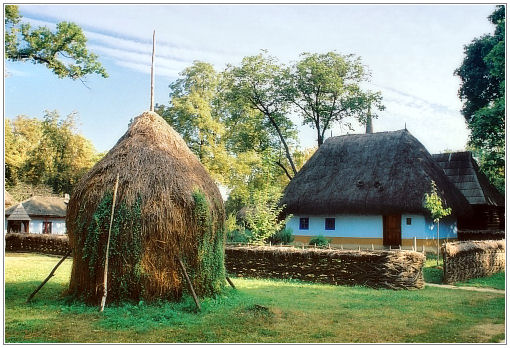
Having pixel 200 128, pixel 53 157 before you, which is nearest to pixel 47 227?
pixel 53 157

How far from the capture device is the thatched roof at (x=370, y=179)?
79.3ft

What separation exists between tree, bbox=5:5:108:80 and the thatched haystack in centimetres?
617

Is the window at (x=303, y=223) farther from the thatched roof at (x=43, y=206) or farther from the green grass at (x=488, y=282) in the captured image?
the thatched roof at (x=43, y=206)

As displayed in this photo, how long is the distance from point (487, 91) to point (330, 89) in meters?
11.9

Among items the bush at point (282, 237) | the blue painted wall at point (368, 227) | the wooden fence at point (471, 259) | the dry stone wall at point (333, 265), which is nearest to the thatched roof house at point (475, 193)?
the blue painted wall at point (368, 227)

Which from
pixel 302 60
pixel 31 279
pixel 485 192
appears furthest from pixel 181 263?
pixel 302 60

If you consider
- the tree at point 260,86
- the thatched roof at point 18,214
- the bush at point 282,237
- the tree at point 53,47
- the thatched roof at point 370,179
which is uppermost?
the tree at point 260,86

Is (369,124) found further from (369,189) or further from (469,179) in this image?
(369,189)

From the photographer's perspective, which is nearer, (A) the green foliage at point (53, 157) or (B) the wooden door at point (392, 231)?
(B) the wooden door at point (392, 231)

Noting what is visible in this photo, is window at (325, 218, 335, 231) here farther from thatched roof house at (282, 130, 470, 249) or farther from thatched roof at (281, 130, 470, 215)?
thatched roof at (281, 130, 470, 215)

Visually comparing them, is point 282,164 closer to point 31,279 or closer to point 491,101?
point 491,101

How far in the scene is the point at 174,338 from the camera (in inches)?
316

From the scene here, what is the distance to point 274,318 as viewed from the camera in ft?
30.4

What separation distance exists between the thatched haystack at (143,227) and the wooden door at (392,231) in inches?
614
